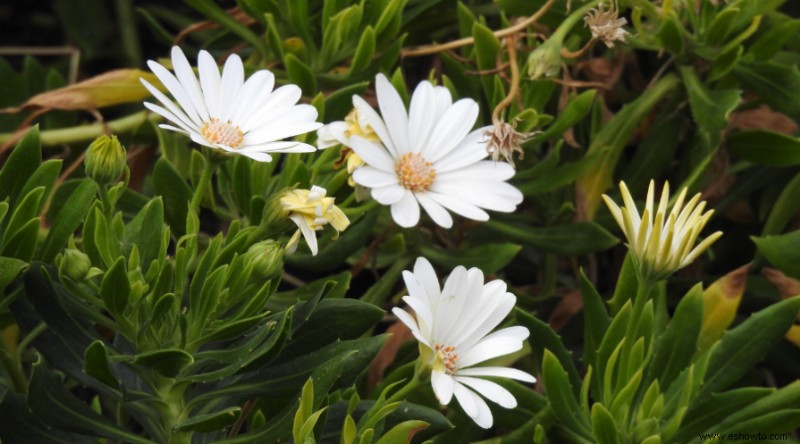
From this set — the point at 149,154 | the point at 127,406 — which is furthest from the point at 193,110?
Result: the point at 149,154

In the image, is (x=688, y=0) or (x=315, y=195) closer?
(x=315, y=195)

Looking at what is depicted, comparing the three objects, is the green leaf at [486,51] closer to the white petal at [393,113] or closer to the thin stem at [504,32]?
the thin stem at [504,32]

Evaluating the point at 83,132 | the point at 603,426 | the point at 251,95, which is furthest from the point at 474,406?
the point at 83,132

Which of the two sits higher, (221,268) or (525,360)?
(221,268)

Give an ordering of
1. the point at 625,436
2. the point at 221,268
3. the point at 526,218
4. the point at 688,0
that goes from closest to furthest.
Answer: the point at 221,268
the point at 625,436
the point at 688,0
the point at 526,218

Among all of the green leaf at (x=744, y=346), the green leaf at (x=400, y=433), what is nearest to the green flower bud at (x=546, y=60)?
the green leaf at (x=744, y=346)

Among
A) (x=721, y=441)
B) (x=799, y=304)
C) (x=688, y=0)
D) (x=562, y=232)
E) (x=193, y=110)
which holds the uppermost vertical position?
(x=688, y=0)

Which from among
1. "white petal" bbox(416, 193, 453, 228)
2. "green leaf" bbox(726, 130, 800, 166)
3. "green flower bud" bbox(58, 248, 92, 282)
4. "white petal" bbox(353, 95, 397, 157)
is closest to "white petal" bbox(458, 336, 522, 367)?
"white petal" bbox(416, 193, 453, 228)

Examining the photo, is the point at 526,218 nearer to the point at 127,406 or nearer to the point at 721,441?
the point at 721,441
